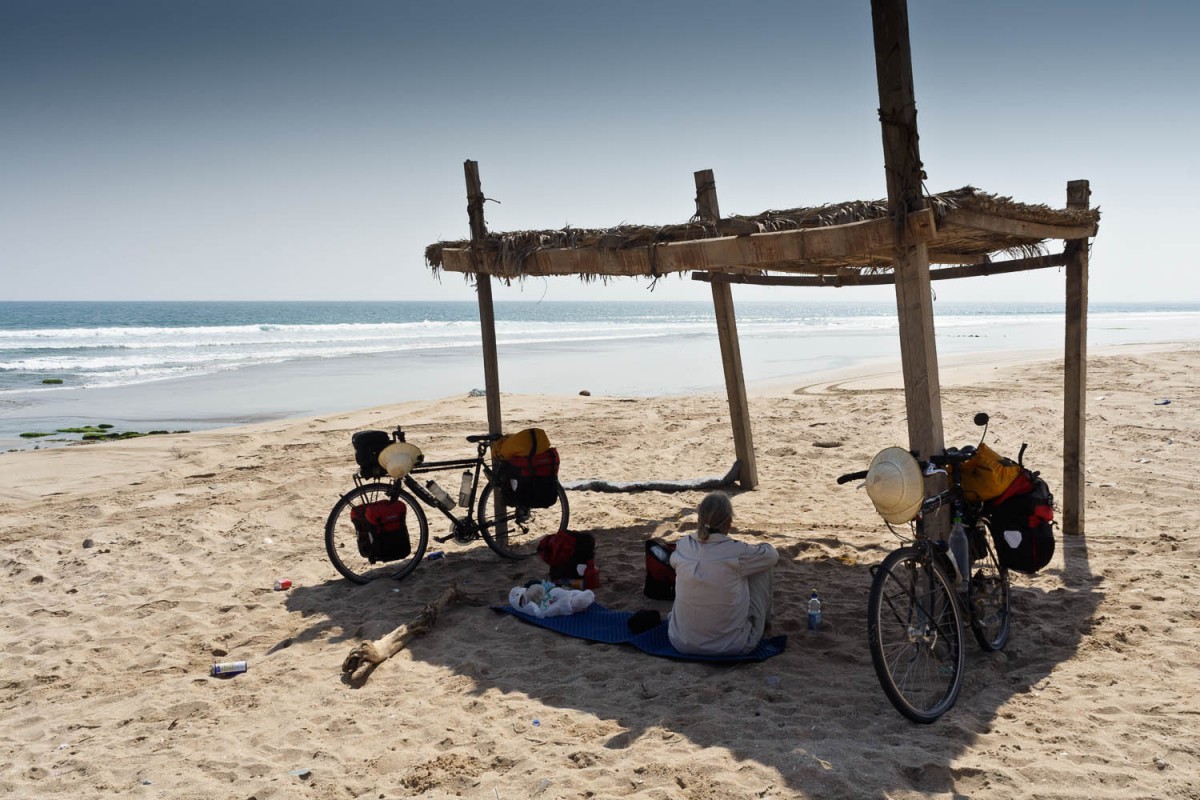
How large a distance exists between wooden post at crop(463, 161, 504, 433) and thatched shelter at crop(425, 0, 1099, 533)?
1 centimetres

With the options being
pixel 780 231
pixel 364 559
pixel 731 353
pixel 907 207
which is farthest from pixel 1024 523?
pixel 364 559

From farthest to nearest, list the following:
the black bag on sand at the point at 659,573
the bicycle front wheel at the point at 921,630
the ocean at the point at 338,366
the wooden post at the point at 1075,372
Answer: the ocean at the point at 338,366 < the wooden post at the point at 1075,372 < the black bag on sand at the point at 659,573 < the bicycle front wheel at the point at 921,630

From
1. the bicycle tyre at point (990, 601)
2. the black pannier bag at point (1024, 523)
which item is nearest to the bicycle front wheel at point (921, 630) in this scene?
the bicycle tyre at point (990, 601)

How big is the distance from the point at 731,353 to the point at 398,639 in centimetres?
409

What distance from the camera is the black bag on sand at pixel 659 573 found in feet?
17.4

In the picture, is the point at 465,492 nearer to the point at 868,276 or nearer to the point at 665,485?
Result: the point at 665,485

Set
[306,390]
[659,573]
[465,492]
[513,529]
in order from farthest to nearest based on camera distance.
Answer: [306,390] → [513,529] → [465,492] → [659,573]

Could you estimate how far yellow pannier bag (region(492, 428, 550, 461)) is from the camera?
6.12 meters

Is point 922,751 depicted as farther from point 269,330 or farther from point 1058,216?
point 269,330

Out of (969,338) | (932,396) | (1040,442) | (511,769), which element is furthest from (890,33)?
(969,338)

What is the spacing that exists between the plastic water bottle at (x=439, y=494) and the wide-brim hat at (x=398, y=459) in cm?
23

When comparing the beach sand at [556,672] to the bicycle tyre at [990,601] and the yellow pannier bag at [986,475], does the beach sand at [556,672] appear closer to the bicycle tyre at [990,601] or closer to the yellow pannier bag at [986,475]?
the bicycle tyre at [990,601]

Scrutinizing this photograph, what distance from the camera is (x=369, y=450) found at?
5898 mm

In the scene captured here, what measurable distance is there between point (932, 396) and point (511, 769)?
2.67m
